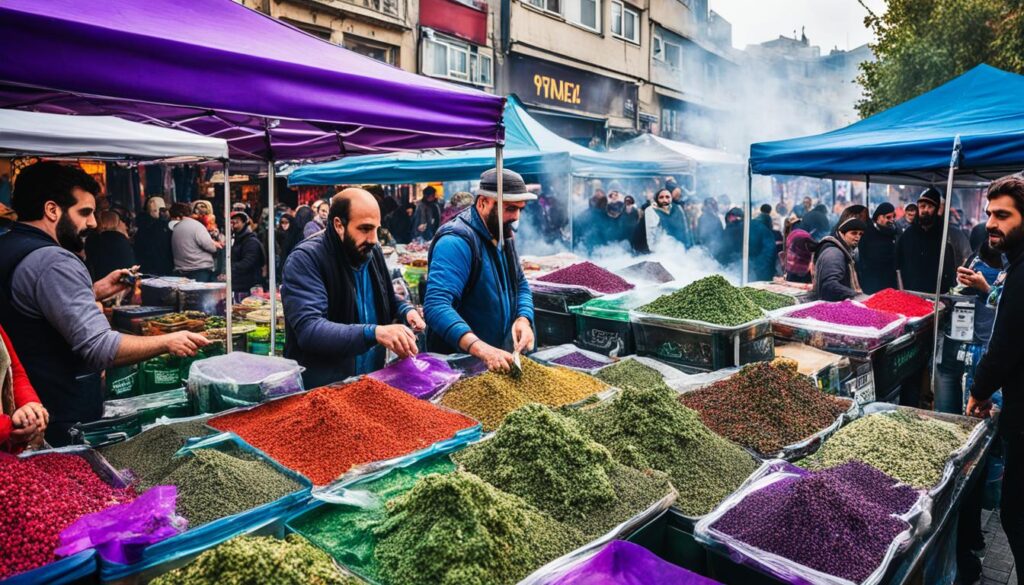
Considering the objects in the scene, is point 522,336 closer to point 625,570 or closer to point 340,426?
point 340,426

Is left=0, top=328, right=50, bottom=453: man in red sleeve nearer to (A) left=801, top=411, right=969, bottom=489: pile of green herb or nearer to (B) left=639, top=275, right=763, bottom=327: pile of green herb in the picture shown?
(A) left=801, top=411, right=969, bottom=489: pile of green herb

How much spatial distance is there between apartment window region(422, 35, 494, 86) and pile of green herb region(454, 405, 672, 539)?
15053 millimetres

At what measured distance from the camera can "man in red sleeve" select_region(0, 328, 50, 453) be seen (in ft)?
7.08

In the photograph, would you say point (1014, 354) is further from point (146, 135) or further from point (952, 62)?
point (952, 62)

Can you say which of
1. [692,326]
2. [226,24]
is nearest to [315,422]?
[226,24]

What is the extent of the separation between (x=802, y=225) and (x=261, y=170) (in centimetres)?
1076

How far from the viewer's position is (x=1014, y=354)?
2.93 m

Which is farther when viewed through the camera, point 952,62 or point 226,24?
point 952,62

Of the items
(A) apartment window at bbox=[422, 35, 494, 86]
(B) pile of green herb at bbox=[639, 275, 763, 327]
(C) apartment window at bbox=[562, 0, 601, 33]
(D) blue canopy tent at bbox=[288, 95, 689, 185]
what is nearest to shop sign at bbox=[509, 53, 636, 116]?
(A) apartment window at bbox=[422, 35, 494, 86]

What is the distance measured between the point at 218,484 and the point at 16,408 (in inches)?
35.9

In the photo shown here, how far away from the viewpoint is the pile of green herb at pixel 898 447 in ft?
8.74

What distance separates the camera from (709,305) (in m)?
4.26

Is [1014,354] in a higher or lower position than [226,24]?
lower

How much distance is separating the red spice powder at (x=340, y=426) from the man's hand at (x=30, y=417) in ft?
1.89
